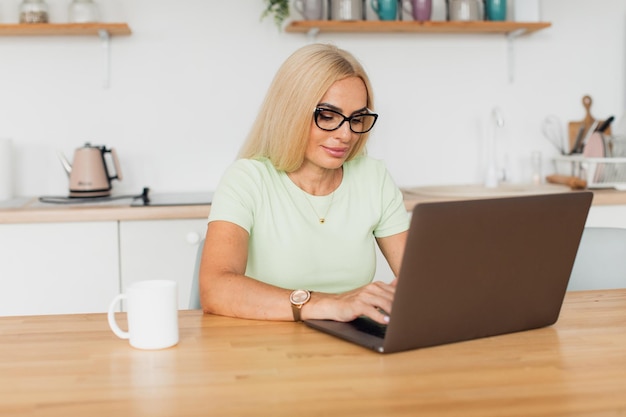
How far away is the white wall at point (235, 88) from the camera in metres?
3.13

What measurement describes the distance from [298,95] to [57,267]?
126cm

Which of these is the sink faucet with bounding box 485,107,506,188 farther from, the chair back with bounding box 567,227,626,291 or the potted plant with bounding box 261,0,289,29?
the chair back with bounding box 567,227,626,291

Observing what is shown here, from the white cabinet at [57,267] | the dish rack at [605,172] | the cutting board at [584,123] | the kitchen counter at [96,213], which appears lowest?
the white cabinet at [57,267]

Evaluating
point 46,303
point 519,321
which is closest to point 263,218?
point 519,321

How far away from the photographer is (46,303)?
2721 mm

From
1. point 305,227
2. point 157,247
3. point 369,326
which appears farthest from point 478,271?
point 157,247

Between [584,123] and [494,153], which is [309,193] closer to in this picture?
[494,153]

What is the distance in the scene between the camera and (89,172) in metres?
2.97

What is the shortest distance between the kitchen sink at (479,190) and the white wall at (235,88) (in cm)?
13

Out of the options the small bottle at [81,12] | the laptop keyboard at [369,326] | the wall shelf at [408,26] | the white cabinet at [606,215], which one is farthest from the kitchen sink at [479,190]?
the laptop keyboard at [369,326]

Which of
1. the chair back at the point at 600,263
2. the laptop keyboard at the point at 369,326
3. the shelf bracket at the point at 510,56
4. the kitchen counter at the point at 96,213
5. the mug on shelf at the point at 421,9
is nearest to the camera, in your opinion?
the laptop keyboard at the point at 369,326

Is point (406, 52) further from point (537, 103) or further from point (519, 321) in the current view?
point (519, 321)

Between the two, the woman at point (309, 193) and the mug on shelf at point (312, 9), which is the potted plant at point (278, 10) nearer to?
the mug on shelf at point (312, 9)

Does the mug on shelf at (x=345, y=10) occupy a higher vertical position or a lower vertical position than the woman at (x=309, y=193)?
higher
